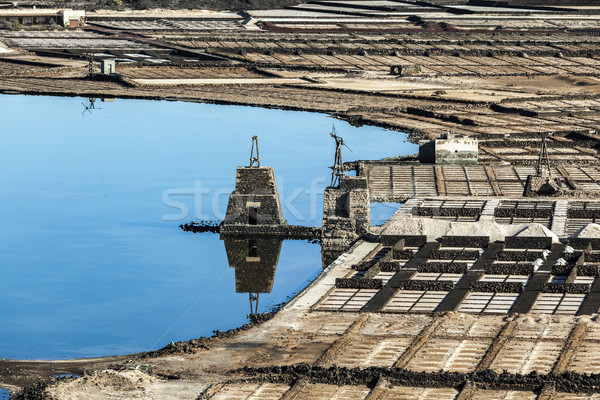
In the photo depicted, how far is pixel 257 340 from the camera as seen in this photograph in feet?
165

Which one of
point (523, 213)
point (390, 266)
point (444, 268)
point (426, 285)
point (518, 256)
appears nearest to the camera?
point (426, 285)

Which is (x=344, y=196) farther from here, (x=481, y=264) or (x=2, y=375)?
(x=2, y=375)

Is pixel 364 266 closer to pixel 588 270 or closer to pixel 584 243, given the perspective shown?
pixel 588 270

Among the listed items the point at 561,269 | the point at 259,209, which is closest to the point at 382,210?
the point at 259,209

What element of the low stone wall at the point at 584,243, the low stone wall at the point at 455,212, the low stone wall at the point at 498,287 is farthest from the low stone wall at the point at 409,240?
the low stone wall at the point at 498,287

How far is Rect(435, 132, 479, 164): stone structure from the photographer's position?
314 feet

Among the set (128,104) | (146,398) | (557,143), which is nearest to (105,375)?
(146,398)

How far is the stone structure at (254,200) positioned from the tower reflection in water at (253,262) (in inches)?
49.0

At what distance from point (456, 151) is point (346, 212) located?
25279 mm

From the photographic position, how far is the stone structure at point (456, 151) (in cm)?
9562

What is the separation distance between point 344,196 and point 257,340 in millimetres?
24040

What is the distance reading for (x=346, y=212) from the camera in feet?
239

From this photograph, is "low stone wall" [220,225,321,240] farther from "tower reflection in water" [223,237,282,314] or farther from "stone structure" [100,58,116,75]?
"stone structure" [100,58,116,75]

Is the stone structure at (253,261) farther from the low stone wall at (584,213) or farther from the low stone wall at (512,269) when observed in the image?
the low stone wall at (584,213)
